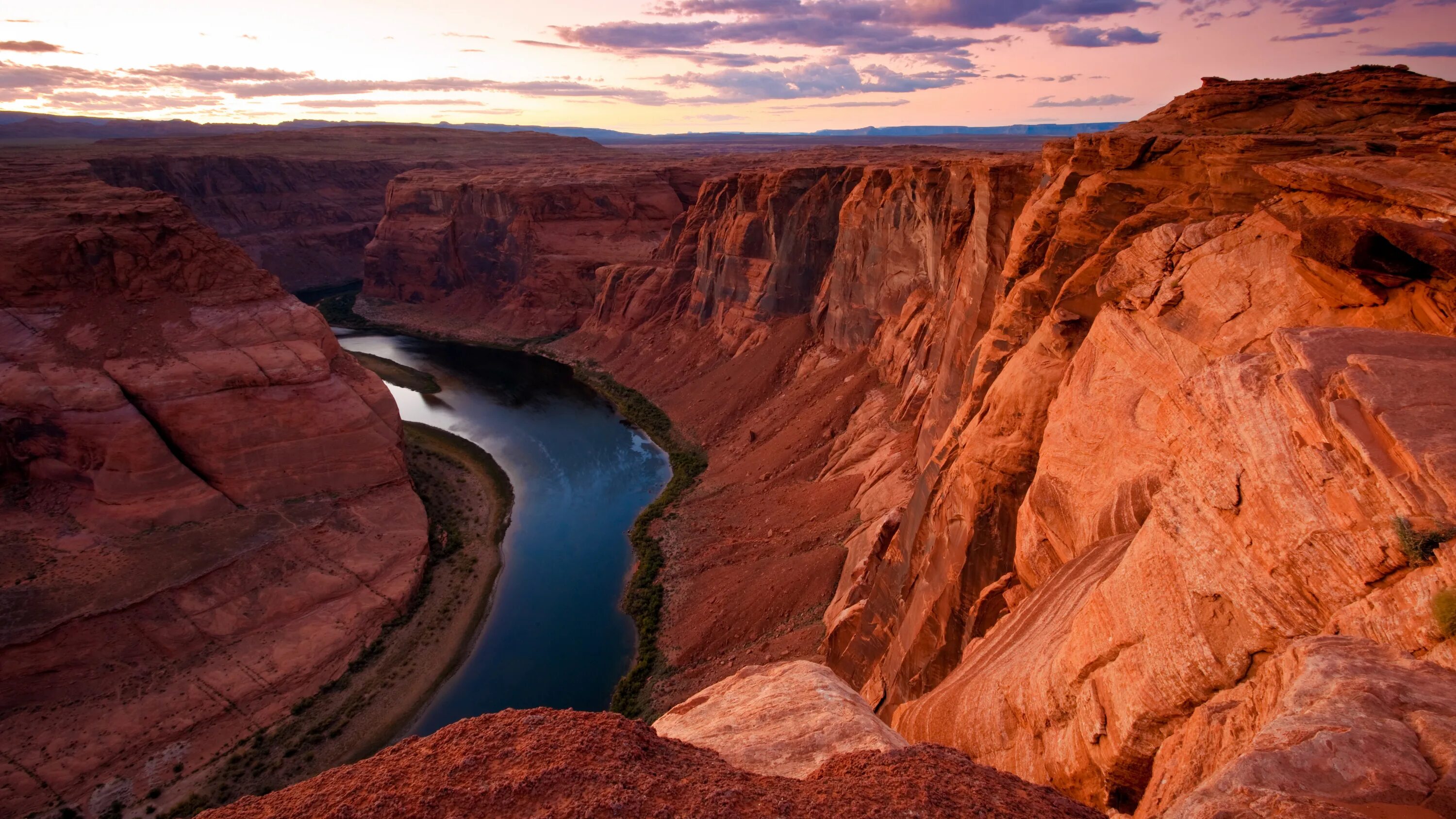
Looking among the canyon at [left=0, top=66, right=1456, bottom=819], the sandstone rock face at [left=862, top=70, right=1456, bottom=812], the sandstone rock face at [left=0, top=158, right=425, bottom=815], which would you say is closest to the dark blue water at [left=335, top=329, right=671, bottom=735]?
the canyon at [left=0, top=66, right=1456, bottom=819]

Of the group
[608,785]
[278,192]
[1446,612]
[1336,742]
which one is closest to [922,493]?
[1446,612]

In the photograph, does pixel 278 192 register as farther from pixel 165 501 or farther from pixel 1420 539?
pixel 1420 539

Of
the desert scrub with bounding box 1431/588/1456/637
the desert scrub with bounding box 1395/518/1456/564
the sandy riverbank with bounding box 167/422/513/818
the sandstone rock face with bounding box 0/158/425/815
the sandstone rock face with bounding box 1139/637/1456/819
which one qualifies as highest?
the desert scrub with bounding box 1395/518/1456/564

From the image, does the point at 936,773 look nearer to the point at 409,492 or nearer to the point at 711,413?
the point at 409,492

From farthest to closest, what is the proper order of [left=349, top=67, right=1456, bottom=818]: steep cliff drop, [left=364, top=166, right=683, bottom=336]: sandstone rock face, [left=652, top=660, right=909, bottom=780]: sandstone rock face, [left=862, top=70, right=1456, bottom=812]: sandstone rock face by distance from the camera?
[left=364, top=166, right=683, bottom=336]: sandstone rock face → [left=652, top=660, right=909, bottom=780]: sandstone rock face → [left=862, top=70, right=1456, bottom=812]: sandstone rock face → [left=349, top=67, right=1456, bottom=818]: steep cliff drop

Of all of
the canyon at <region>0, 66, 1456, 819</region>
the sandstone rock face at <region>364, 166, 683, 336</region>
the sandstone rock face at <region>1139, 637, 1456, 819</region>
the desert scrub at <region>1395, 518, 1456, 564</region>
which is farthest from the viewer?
the sandstone rock face at <region>364, 166, 683, 336</region>

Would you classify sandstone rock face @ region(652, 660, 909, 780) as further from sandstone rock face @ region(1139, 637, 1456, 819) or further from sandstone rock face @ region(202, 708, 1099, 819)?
sandstone rock face @ region(1139, 637, 1456, 819)
